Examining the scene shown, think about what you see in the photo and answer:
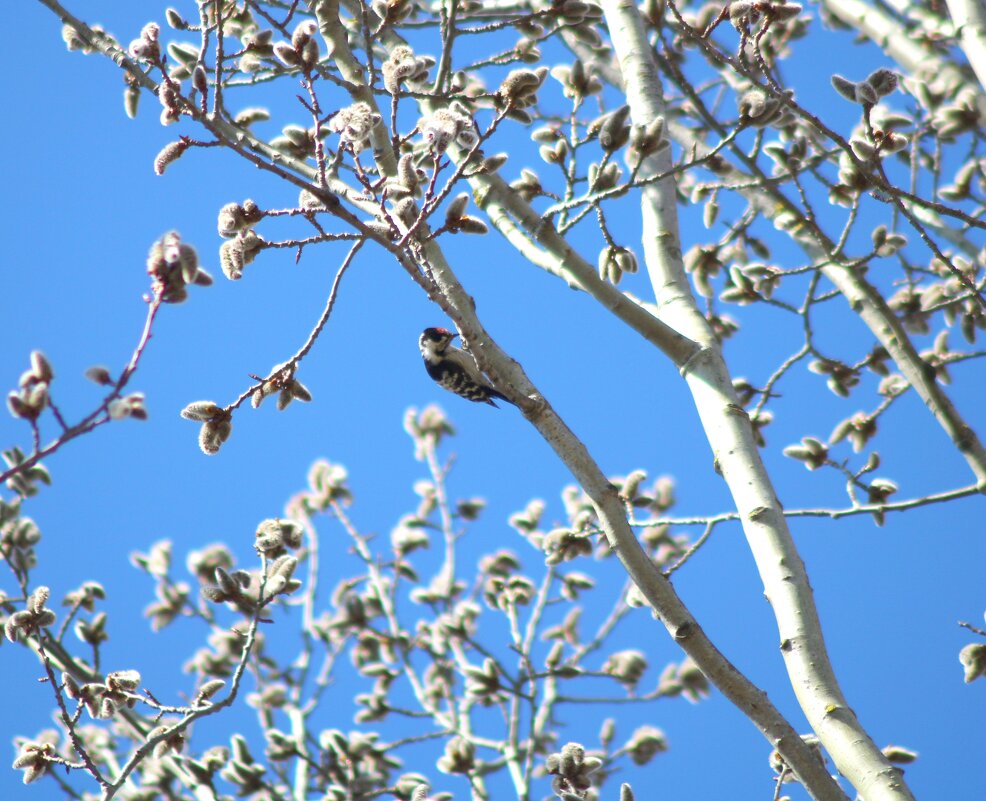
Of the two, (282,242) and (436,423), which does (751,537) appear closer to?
(282,242)

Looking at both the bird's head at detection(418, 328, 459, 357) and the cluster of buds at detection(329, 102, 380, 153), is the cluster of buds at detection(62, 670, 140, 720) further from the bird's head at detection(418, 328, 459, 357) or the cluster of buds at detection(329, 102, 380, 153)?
the bird's head at detection(418, 328, 459, 357)

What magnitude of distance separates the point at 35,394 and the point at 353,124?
0.90 m

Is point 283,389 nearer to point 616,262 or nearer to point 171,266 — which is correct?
point 171,266

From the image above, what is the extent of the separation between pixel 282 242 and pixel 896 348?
2.44 metres

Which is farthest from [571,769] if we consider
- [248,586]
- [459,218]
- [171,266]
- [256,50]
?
[256,50]

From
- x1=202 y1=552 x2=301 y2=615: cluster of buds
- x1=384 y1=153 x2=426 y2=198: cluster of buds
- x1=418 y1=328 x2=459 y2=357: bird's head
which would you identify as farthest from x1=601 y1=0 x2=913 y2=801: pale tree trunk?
x1=418 y1=328 x2=459 y2=357: bird's head

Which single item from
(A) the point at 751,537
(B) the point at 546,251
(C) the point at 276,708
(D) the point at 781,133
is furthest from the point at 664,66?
(C) the point at 276,708

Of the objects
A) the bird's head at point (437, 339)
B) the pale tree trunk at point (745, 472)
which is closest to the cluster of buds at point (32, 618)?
the pale tree trunk at point (745, 472)

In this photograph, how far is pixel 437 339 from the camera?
612cm

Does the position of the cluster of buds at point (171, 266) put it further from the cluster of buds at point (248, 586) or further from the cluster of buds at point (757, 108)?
the cluster of buds at point (757, 108)

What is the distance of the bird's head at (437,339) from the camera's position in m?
6.07

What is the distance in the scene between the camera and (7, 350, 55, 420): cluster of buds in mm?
1975

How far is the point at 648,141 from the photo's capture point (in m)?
2.87

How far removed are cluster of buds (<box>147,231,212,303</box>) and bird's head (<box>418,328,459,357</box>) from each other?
408 cm
